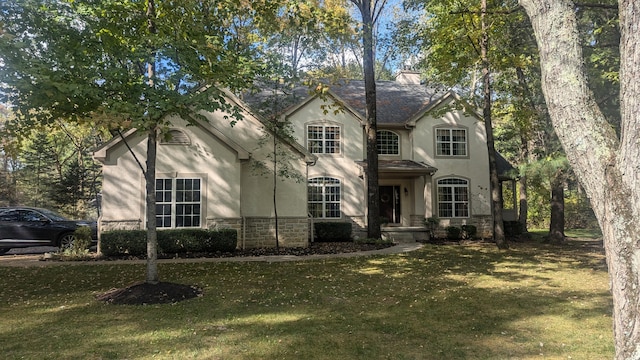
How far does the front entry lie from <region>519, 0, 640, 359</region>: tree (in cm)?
1727

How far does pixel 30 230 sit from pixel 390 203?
15127mm

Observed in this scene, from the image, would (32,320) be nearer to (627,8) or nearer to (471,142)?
(627,8)

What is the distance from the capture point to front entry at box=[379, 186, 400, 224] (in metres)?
20.3

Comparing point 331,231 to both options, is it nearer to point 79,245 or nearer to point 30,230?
point 79,245

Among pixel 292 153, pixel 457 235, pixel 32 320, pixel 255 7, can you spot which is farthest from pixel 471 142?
pixel 32 320

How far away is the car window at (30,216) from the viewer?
13320 millimetres

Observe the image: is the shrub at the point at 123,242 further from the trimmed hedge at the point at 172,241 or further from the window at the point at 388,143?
the window at the point at 388,143

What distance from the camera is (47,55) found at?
6.64 metres

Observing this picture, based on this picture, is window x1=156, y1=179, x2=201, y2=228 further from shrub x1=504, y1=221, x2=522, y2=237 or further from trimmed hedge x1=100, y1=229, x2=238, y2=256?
shrub x1=504, y1=221, x2=522, y2=237

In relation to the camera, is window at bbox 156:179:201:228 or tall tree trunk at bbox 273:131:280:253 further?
tall tree trunk at bbox 273:131:280:253

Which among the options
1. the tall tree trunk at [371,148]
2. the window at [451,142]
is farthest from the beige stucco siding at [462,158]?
the tall tree trunk at [371,148]

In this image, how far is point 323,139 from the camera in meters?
18.8

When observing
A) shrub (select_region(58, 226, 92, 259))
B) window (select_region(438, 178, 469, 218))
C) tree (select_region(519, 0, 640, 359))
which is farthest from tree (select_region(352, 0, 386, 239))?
tree (select_region(519, 0, 640, 359))

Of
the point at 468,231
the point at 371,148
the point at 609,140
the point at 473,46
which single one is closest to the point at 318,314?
the point at 609,140
